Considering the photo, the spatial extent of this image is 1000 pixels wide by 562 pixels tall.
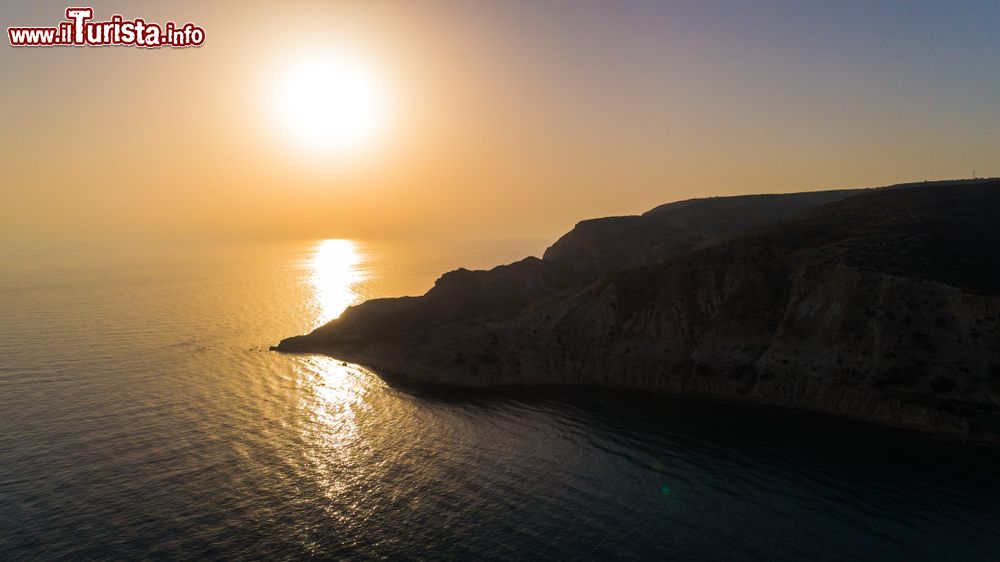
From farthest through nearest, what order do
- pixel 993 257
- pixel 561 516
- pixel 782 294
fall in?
pixel 782 294, pixel 993 257, pixel 561 516

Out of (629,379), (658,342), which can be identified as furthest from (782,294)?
(629,379)

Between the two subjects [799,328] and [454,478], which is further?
[799,328]

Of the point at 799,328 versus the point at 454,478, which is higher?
the point at 799,328

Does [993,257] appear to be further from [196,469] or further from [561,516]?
[196,469]

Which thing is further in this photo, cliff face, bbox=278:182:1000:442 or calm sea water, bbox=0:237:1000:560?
cliff face, bbox=278:182:1000:442

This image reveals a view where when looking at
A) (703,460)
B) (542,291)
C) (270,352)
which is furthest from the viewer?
(542,291)
